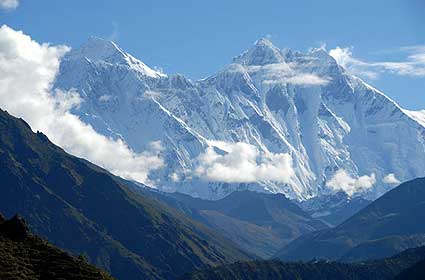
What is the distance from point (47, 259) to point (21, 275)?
16.8 m

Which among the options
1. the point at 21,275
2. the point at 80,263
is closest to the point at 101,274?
the point at 80,263

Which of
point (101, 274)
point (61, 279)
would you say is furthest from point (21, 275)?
point (101, 274)

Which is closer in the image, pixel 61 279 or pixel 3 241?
pixel 61 279

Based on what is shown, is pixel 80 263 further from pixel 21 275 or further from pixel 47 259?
pixel 21 275

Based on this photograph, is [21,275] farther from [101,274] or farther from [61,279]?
[101,274]

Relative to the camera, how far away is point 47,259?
192 metres

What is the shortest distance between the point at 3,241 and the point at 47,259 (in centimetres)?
1166

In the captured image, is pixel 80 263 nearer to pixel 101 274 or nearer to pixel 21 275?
pixel 101 274

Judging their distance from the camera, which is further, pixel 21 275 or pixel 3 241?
pixel 3 241

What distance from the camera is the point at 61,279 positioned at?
18125cm

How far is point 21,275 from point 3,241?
76.3 ft

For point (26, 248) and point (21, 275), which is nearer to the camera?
point (21, 275)

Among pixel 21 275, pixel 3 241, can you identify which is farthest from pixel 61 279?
pixel 3 241

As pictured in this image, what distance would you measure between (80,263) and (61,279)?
16.3 metres
